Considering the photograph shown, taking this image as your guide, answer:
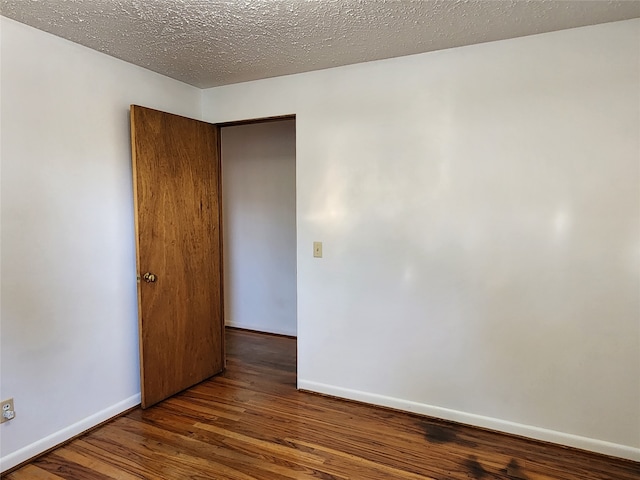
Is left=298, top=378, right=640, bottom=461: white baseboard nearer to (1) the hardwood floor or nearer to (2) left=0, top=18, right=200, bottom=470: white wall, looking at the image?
(1) the hardwood floor

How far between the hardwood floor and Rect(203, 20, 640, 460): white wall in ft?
0.46

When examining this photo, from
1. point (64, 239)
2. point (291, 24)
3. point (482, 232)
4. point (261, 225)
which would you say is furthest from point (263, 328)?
point (291, 24)

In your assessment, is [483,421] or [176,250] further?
[176,250]

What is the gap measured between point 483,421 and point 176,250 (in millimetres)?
2392

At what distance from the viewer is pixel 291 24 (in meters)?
2.11

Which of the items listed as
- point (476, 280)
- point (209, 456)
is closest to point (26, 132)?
point (209, 456)

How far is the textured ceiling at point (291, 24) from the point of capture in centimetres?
191

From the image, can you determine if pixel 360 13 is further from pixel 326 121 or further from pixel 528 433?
pixel 528 433

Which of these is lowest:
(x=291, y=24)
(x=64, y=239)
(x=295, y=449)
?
(x=295, y=449)

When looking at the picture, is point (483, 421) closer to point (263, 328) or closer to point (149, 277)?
point (149, 277)

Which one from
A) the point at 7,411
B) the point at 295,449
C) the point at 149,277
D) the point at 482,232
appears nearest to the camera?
the point at 7,411

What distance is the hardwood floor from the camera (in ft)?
6.86

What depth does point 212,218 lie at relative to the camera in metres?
3.28

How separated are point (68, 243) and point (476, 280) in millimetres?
2500
